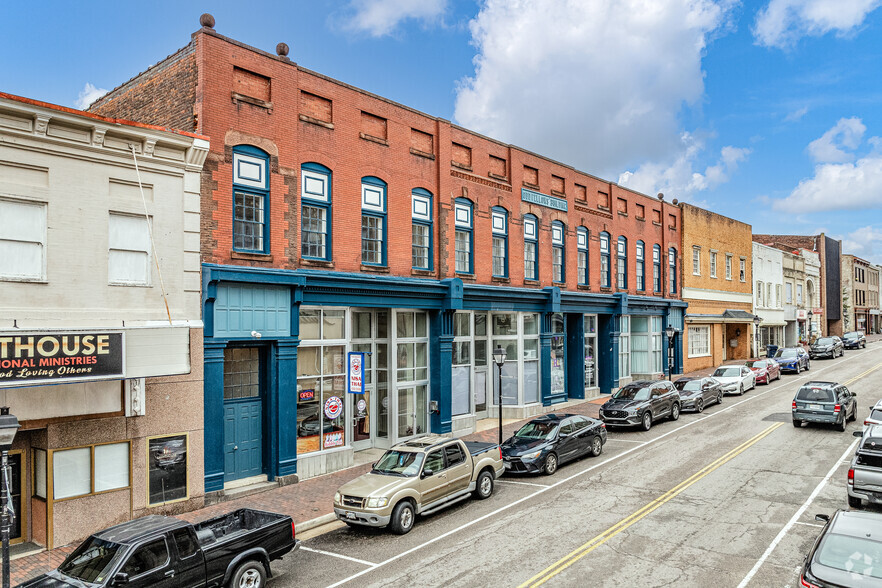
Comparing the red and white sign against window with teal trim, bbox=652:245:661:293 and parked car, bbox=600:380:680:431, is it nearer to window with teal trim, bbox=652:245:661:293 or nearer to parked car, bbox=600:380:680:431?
parked car, bbox=600:380:680:431

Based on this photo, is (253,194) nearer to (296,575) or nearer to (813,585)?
(296,575)

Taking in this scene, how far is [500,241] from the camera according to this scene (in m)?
26.5

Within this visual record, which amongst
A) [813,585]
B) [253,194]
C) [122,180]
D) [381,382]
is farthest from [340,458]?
[813,585]

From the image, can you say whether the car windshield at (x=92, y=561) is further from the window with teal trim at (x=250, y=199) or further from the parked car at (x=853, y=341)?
the parked car at (x=853, y=341)

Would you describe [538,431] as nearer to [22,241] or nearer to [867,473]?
[867,473]

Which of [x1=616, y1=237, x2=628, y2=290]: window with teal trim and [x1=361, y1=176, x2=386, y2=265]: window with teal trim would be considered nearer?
[x1=361, y1=176, x2=386, y2=265]: window with teal trim

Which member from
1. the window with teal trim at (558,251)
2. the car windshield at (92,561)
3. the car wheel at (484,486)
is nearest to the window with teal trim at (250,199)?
the car wheel at (484,486)

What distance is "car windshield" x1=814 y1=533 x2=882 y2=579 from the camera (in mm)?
7781

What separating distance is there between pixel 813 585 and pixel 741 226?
46300 mm

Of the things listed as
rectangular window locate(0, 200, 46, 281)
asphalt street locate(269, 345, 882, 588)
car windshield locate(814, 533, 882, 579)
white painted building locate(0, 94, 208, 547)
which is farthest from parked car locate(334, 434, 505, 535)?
rectangular window locate(0, 200, 46, 281)

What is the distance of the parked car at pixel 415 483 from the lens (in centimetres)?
1292

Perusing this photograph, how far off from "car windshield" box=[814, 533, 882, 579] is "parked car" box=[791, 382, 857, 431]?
15964 millimetres

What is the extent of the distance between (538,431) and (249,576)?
10451 millimetres

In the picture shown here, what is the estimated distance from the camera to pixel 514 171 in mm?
26750
